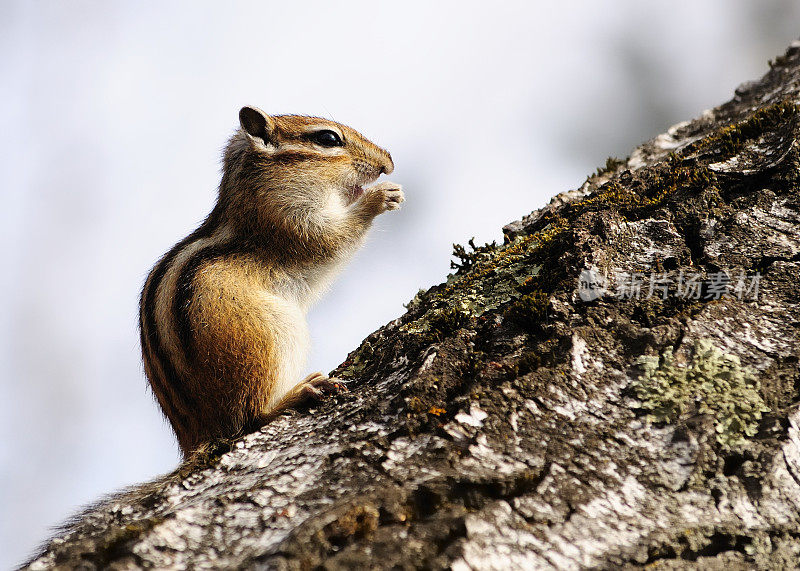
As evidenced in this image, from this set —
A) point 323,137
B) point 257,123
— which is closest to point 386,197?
point 323,137

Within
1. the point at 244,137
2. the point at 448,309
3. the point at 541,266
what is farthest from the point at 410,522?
the point at 244,137

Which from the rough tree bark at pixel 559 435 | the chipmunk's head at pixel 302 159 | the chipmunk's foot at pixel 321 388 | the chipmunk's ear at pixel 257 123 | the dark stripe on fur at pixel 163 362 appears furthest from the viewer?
the chipmunk's ear at pixel 257 123

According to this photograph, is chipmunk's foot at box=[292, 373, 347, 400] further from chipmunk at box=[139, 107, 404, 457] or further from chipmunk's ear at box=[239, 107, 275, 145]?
chipmunk's ear at box=[239, 107, 275, 145]

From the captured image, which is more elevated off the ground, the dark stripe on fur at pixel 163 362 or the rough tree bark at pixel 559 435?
the dark stripe on fur at pixel 163 362

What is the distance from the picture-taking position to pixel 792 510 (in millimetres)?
1799

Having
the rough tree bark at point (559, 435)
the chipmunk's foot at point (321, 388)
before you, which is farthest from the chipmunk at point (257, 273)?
the rough tree bark at point (559, 435)

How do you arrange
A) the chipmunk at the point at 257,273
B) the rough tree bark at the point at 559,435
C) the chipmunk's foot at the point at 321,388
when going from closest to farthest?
1. the rough tree bark at the point at 559,435
2. the chipmunk's foot at the point at 321,388
3. the chipmunk at the point at 257,273

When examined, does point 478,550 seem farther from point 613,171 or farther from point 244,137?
point 244,137

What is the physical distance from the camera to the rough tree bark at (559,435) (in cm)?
166

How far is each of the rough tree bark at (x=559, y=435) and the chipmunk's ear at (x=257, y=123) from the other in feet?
7.58

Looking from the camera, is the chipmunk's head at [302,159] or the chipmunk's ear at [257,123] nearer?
the chipmunk's head at [302,159]

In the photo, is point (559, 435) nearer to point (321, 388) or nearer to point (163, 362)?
point (321, 388)

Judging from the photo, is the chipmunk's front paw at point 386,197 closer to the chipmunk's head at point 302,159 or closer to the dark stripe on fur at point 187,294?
the chipmunk's head at point 302,159

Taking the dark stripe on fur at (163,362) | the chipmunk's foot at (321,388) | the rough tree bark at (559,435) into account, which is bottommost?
the rough tree bark at (559,435)
